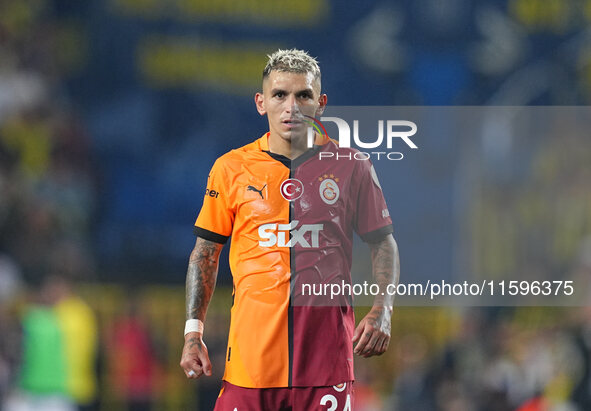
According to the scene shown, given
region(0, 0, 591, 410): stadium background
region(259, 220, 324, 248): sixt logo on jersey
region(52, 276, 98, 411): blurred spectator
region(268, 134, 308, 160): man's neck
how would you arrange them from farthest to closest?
region(52, 276, 98, 411): blurred spectator, region(0, 0, 591, 410): stadium background, region(268, 134, 308, 160): man's neck, region(259, 220, 324, 248): sixt logo on jersey

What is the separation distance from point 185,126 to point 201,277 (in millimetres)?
6936

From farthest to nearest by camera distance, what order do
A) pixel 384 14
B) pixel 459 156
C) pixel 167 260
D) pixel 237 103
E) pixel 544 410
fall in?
1. pixel 384 14
2. pixel 237 103
3. pixel 167 260
4. pixel 544 410
5. pixel 459 156

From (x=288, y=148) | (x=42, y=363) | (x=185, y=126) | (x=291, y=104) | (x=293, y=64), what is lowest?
(x=42, y=363)

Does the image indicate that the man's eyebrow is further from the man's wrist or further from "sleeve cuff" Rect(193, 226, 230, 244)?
the man's wrist

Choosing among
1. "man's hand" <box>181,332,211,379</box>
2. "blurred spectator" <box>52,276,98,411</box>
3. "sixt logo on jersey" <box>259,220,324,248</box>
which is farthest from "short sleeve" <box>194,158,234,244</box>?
"blurred spectator" <box>52,276,98,411</box>

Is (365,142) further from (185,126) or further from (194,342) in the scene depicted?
(185,126)

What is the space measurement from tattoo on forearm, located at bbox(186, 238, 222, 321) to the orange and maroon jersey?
50mm

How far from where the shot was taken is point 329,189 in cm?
337

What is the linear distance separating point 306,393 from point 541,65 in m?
7.87

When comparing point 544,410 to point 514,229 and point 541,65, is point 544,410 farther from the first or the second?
point 541,65


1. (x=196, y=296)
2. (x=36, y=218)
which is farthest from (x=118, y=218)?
(x=196, y=296)

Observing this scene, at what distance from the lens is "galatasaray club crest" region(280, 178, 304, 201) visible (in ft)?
11.1

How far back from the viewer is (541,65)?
10.3 metres

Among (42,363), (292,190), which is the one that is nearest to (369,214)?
(292,190)
